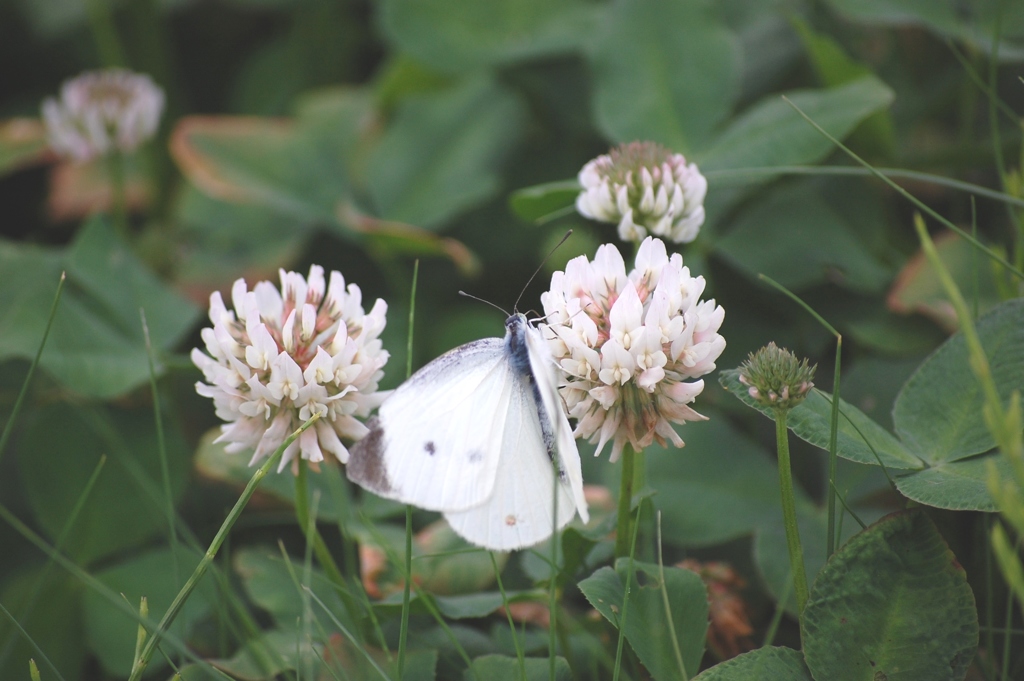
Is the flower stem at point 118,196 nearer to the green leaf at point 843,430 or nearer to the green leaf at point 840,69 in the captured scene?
the green leaf at point 840,69

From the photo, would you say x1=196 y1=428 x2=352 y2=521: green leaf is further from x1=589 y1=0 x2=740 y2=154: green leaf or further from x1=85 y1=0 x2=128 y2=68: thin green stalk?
x1=85 y1=0 x2=128 y2=68: thin green stalk

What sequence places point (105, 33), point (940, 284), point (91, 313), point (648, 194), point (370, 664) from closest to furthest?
1. point (370, 664)
2. point (648, 194)
3. point (940, 284)
4. point (91, 313)
5. point (105, 33)

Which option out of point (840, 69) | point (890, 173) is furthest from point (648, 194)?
point (840, 69)

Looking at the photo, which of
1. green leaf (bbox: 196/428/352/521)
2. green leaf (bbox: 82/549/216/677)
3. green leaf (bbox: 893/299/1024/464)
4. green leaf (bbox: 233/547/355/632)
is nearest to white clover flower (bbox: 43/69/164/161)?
green leaf (bbox: 196/428/352/521)

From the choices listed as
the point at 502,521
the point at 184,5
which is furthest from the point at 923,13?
the point at 184,5

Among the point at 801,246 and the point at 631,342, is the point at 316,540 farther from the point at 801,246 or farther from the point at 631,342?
the point at 801,246
